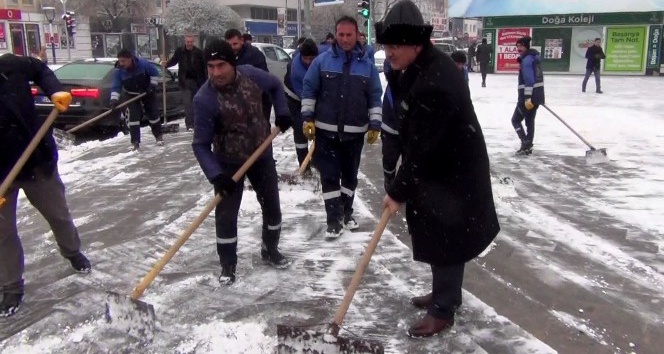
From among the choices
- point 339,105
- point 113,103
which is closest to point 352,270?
point 339,105

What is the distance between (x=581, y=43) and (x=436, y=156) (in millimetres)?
26140

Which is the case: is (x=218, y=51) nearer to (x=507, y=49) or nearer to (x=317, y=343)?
(x=317, y=343)

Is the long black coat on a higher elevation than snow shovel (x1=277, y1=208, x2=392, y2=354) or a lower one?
higher

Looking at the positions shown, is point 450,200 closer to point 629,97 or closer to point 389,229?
point 389,229

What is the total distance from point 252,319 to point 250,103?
1.39 meters

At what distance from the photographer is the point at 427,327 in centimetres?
339

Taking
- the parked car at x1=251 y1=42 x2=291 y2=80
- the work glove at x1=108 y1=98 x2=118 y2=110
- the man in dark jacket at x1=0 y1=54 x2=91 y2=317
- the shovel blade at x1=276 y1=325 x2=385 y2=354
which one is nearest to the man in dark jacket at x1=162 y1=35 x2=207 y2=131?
the work glove at x1=108 y1=98 x2=118 y2=110

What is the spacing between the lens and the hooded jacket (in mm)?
4801

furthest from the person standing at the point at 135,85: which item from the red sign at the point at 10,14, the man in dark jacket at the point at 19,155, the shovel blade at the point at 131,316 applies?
the red sign at the point at 10,14

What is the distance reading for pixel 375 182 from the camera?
7.14 metres

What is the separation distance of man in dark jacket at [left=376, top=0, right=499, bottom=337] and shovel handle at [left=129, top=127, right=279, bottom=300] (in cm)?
113

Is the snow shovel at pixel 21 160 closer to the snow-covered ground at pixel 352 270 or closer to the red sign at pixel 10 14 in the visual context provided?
the snow-covered ground at pixel 352 270

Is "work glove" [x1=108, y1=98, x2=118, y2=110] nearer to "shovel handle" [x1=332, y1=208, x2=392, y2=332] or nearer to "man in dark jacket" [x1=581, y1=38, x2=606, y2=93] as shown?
"shovel handle" [x1=332, y1=208, x2=392, y2=332]

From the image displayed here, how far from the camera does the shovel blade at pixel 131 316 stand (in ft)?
11.3
